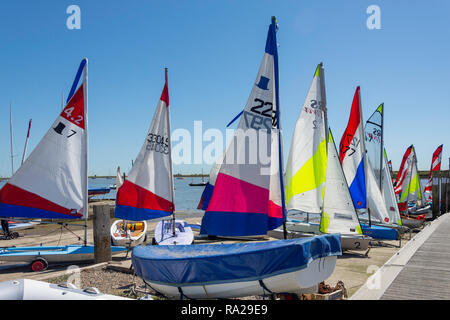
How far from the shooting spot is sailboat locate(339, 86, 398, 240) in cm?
1678

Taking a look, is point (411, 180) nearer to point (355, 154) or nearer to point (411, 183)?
point (411, 183)

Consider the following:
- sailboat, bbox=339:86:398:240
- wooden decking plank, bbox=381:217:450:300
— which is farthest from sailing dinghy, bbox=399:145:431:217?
wooden decking plank, bbox=381:217:450:300

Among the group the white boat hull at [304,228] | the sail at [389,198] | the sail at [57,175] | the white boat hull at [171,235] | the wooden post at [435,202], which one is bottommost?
the wooden post at [435,202]

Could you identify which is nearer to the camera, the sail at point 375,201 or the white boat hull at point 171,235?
the white boat hull at point 171,235

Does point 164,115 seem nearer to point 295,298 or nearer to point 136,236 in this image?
point 136,236

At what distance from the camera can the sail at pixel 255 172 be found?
8156 millimetres

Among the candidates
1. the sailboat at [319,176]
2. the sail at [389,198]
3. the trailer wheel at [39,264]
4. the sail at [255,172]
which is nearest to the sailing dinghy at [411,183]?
the sail at [389,198]

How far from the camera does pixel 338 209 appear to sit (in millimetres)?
13359

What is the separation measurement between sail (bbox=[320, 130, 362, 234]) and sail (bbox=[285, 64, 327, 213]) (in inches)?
30.7

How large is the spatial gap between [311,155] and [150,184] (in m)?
6.73

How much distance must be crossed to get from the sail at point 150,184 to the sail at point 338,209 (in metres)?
6.07

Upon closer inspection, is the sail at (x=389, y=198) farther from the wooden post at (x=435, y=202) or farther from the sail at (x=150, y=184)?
the wooden post at (x=435, y=202)

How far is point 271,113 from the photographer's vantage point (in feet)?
27.1

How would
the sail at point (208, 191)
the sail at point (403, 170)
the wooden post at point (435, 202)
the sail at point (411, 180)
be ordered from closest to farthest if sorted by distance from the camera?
the sail at point (208, 191), the wooden post at point (435, 202), the sail at point (411, 180), the sail at point (403, 170)
